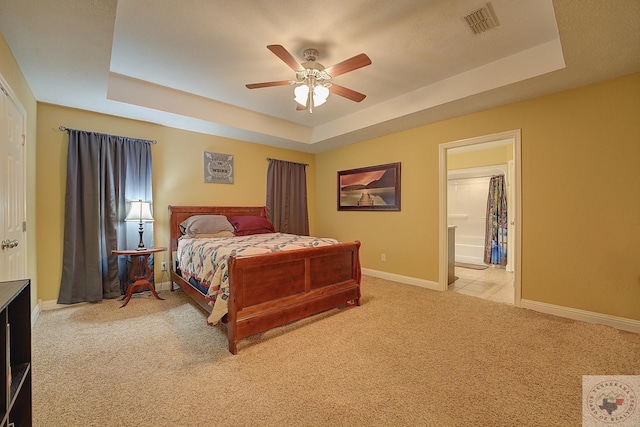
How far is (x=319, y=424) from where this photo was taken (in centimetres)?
141

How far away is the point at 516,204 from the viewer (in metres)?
3.08

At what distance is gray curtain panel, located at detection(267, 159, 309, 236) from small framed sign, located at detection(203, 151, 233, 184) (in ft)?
2.38

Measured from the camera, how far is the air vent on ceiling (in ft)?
6.64

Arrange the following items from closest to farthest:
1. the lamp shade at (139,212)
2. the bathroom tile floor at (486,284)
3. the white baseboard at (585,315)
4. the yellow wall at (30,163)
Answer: the yellow wall at (30,163), the white baseboard at (585,315), the lamp shade at (139,212), the bathroom tile floor at (486,284)

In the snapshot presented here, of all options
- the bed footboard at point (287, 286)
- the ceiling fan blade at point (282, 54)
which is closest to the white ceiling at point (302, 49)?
the ceiling fan blade at point (282, 54)

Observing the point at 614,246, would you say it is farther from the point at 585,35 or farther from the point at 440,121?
the point at 440,121

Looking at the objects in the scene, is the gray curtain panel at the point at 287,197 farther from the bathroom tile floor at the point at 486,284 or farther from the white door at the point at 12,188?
the white door at the point at 12,188

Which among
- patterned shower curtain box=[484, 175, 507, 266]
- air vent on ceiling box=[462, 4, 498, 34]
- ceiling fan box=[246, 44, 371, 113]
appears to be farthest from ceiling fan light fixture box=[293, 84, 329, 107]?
patterned shower curtain box=[484, 175, 507, 266]

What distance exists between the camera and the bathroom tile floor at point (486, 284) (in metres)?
3.53

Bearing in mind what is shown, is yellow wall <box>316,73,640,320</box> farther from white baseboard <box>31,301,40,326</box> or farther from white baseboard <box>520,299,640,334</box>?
white baseboard <box>31,301,40,326</box>

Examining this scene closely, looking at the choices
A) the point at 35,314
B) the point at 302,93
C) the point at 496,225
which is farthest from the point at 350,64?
the point at 496,225

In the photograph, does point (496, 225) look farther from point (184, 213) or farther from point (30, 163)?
point (30, 163)

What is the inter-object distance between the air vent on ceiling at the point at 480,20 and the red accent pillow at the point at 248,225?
3408 mm

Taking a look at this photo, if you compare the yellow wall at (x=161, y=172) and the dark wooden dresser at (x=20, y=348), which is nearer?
the dark wooden dresser at (x=20, y=348)
